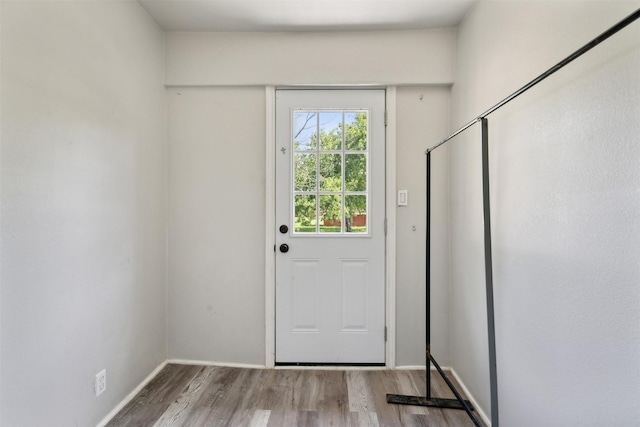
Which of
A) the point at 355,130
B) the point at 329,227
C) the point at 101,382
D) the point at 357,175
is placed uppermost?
the point at 355,130

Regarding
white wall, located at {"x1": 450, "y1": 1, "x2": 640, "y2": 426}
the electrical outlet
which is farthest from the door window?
the electrical outlet

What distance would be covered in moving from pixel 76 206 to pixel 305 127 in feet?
4.81

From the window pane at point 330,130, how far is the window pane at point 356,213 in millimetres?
401

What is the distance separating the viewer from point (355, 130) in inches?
88.8

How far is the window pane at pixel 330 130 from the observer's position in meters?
2.26

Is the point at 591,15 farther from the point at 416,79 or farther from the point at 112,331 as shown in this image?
the point at 112,331

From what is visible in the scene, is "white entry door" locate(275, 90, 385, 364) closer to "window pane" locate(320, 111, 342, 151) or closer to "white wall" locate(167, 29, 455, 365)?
"window pane" locate(320, 111, 342, 151)

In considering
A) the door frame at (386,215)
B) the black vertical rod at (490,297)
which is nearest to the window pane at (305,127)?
the door frame at (386,215)

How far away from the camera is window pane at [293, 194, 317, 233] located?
2.27m

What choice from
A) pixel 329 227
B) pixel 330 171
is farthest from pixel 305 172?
pixel 329 227

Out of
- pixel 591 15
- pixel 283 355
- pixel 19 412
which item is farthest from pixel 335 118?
pixel 19 412

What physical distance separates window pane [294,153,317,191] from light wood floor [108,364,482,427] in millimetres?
1345

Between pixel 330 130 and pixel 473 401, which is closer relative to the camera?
pixel 473 401

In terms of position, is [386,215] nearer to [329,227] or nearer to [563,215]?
[329,227]
